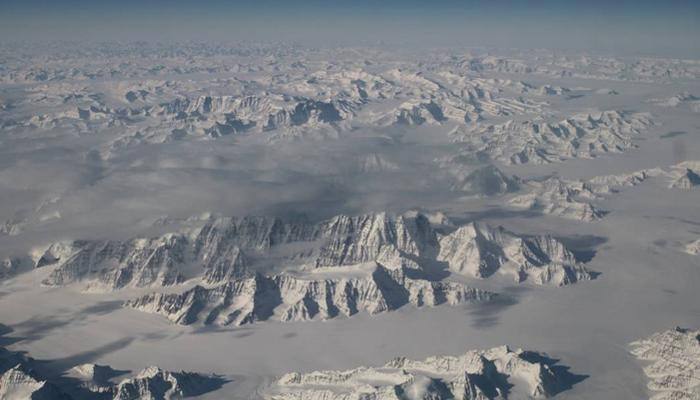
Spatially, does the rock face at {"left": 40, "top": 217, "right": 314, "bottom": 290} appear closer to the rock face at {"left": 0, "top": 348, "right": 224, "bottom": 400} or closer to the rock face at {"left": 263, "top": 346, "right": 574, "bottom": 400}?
the rock face at {"left": 0, "top": 348, "right": 224, "bottom": 400}

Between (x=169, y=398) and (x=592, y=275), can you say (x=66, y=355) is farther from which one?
(x=592, y=275)

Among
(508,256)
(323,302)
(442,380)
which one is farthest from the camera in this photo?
(508,256)

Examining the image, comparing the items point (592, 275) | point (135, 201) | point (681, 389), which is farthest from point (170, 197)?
point (681, 389)

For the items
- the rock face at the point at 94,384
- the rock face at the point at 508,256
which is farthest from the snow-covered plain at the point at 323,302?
the rock face at the point at 508,256

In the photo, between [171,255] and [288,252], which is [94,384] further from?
[288,252]

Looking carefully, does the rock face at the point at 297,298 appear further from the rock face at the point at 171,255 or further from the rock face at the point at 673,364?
the rock face at the point at 673,364

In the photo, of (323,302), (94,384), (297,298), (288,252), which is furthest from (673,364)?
(94,384)
